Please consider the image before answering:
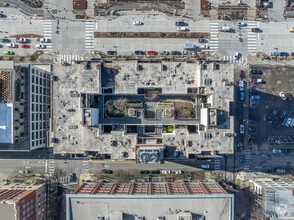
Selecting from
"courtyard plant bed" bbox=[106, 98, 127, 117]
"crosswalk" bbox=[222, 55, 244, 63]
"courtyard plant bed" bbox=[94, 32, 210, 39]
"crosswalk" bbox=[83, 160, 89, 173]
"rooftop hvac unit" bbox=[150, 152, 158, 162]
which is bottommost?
"crosswalk" bbox=[83, 160, 89, 173]

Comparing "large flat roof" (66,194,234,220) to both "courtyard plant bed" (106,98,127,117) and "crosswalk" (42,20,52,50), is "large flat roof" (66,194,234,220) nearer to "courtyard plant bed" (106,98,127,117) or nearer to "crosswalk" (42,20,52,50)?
"courtyard plant bed" (106,98,127,117)

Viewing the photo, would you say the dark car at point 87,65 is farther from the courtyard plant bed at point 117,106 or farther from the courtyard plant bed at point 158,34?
the courtyard plant bed at point 158,34

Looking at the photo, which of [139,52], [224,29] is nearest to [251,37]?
[224,29]

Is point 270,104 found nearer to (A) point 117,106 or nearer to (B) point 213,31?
(B) point 213,31

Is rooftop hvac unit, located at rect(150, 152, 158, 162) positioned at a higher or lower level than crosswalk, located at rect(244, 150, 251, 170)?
higher

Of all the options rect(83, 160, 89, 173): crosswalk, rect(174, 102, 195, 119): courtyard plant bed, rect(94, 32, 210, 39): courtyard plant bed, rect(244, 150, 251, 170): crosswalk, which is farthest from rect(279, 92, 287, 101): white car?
rect(83, 160, 89, 173): crosswalk

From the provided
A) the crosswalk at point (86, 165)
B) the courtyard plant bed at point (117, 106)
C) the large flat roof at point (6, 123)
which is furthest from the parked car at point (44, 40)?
the crosswalk at point (86, 165)

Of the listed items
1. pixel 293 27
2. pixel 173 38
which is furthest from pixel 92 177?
pixel 293 27
